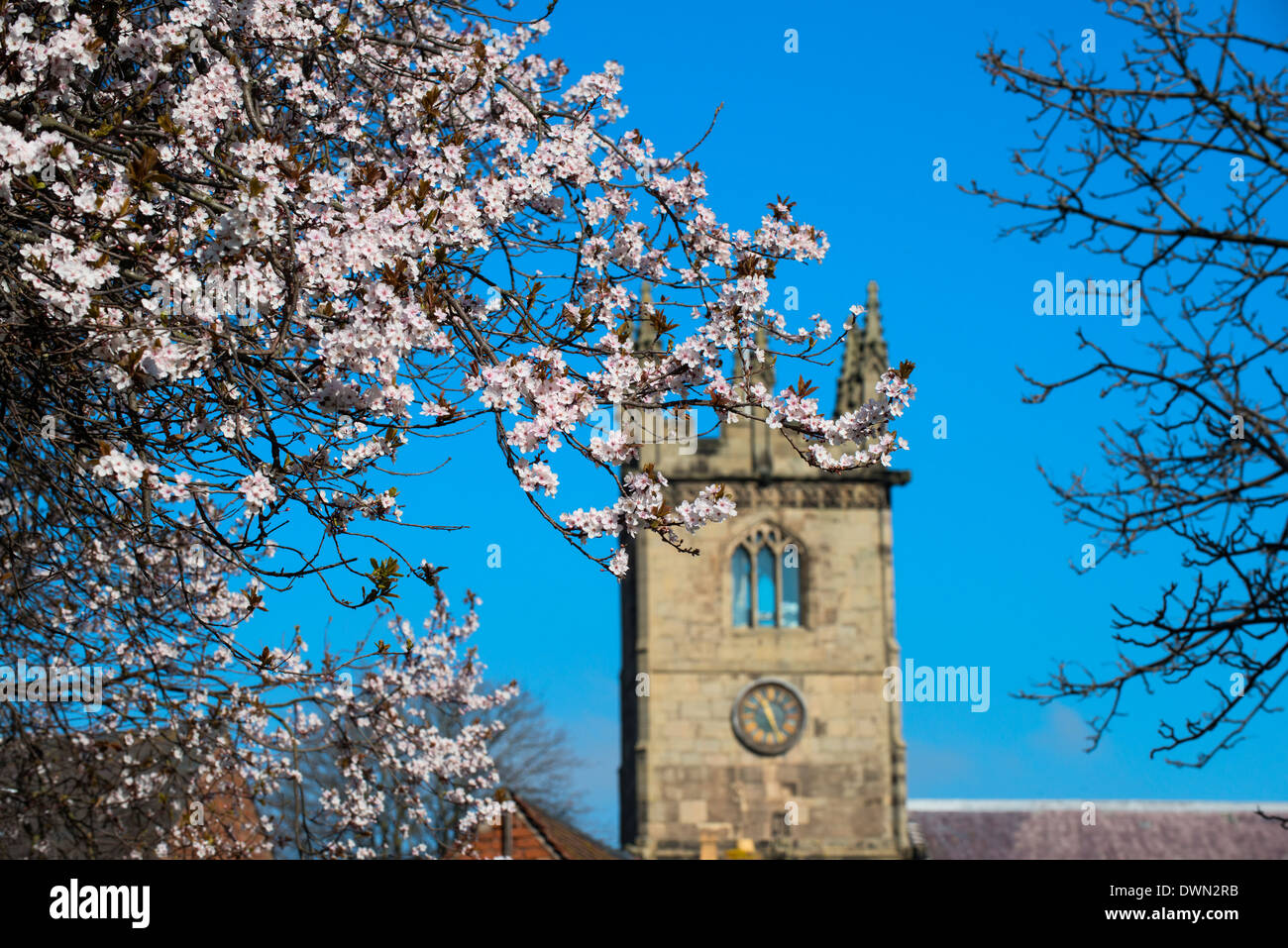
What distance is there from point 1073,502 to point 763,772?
29869mm

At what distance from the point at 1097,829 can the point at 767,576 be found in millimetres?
16735

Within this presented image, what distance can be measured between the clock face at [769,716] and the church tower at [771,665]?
0.03 metres

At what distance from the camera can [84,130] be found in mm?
7168

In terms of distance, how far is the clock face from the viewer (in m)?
39.9

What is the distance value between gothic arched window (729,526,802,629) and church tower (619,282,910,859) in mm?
35

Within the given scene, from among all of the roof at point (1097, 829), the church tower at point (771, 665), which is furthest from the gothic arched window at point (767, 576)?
the roof at point (1097, 829)

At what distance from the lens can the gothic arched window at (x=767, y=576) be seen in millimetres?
41156

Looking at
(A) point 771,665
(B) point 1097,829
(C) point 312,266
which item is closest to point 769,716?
(A) point 771,665

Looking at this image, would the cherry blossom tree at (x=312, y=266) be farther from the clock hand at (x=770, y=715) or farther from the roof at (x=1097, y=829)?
the roof at (x=1097, y=829)
